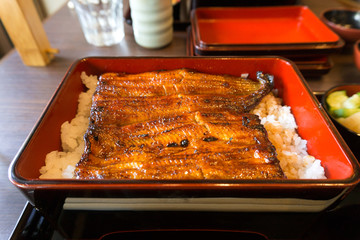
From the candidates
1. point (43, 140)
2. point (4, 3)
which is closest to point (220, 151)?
point (43, 140)

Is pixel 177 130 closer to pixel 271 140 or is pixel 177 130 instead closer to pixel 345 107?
pixel 271 140

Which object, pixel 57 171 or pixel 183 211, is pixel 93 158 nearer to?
pixel 57 171

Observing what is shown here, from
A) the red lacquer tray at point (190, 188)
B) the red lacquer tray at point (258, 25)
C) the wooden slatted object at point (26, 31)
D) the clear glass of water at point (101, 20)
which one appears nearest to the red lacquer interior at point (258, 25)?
the red lacquer tray at point (258, 25)

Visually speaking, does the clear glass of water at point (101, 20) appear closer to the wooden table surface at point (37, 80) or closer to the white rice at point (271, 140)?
the wooden table surface at point (37, 80)

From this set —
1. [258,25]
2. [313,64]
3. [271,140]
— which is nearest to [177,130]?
[271,140]

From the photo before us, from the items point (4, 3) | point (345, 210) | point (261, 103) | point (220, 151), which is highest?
point (4, 3)

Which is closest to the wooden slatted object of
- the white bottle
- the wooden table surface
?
the wooden table surface
